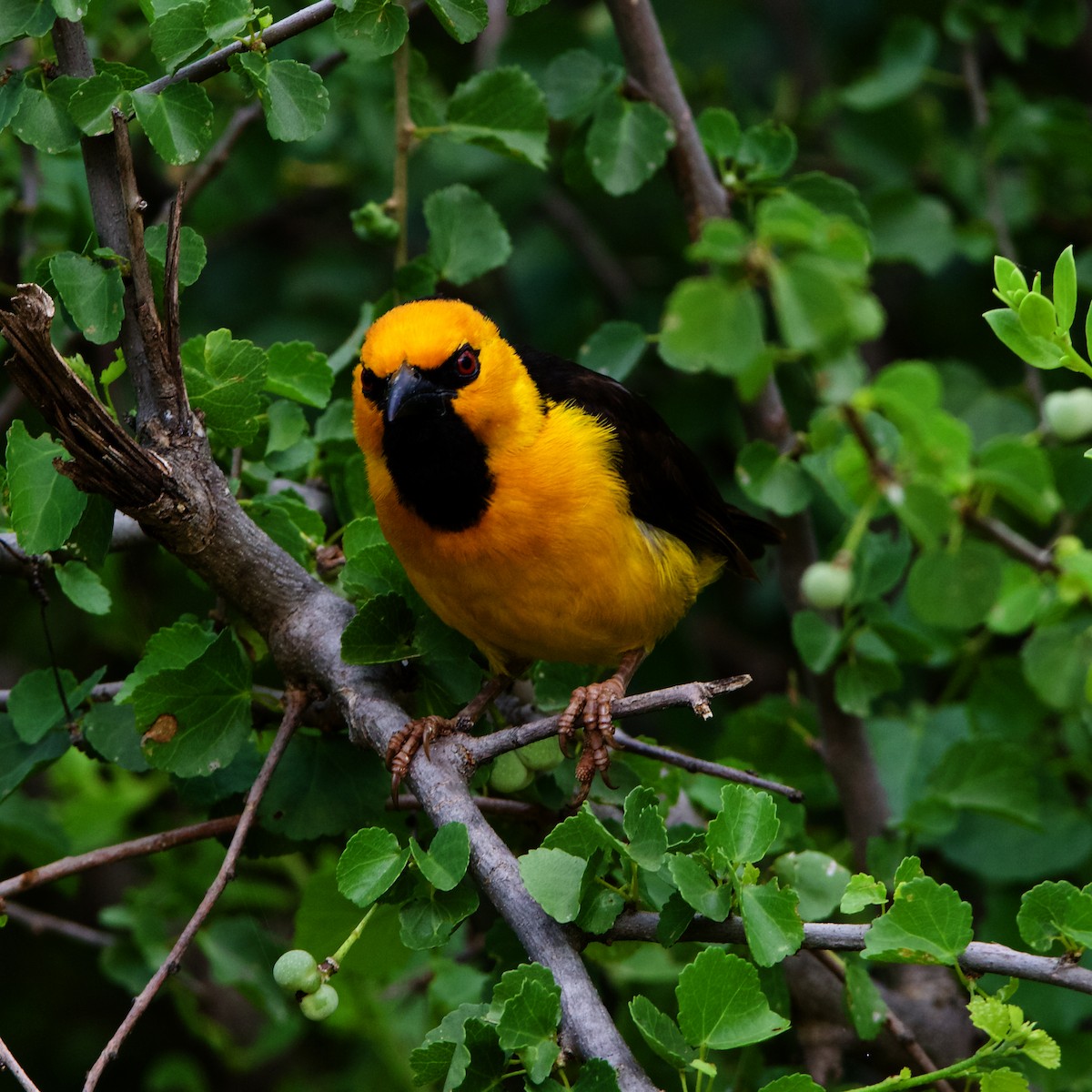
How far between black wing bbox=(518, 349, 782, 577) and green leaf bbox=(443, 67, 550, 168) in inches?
19.9

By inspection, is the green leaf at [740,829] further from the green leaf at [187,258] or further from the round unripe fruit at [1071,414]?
the green leaf at [187,258]

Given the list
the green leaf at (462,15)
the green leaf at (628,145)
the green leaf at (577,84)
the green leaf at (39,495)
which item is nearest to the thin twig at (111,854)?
the green leaf at (39,495)

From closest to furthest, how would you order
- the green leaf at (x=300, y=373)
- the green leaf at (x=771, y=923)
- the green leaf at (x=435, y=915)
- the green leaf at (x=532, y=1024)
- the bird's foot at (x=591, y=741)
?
1. the green leaf at (x=532, y=1024)
2. the green leaf at (x=771, y=923)
3. the green leaf at (x=435, y=915)
4. the bird's foot at (x=591, y=741)
5. the green leaf at (x=300, y=373)

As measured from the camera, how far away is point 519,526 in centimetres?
294

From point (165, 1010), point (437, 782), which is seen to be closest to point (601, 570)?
point (437, 782)

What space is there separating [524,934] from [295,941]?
122 centimetres

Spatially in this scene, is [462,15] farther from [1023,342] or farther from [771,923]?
[771,923]

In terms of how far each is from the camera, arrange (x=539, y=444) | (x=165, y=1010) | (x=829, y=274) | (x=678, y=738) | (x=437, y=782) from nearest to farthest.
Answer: (x=829, y=274)
(x=437, y=782)
(x=539, y=444)
(x=678, y=738)
(x=165, y=1010)

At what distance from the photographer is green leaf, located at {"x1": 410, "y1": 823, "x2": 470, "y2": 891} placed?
6.70ft

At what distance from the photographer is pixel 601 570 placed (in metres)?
3.00

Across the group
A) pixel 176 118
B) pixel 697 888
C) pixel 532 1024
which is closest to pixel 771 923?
pixel 697 888

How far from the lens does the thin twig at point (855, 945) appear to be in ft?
6.00

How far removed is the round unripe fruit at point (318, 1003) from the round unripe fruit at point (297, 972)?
0.01 metres

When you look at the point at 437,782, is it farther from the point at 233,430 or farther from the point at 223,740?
the point at 233,430
